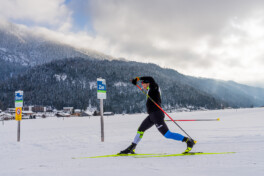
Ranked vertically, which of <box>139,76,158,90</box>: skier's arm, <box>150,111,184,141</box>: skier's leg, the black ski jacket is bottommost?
<box>150,111,184,141</box>: skier's leg

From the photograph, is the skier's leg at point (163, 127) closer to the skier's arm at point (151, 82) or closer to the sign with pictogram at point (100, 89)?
the skier's arm at point (151, 82)

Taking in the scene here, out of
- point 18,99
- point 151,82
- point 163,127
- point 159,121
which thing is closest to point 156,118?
point 159,121

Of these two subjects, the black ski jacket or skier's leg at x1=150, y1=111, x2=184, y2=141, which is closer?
skier's leg at x1=150, y1=111, x2=184, y2=141

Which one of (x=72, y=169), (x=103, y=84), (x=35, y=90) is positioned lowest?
(x=72, y=169)

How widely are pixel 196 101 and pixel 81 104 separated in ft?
302

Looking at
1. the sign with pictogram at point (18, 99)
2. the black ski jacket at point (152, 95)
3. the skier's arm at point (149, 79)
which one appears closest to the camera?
the black ski jacket at point (152, 95)

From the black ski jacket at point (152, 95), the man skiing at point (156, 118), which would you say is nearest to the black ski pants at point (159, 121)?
the man skiing at point (156, 118)

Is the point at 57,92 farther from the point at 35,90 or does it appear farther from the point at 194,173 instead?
the point at 194,173

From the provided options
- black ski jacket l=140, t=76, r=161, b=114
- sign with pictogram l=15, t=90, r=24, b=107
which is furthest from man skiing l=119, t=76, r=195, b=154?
sign with pictogram l=15, t=90, r=24, b=107

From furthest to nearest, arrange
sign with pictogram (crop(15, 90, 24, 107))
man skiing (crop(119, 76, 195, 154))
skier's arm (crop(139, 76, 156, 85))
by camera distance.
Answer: sign with pictogram (crop(15, 90, 24, 107)) < skier's arm (crop(139, 76, 156, 85)) < man skiing (crop(119, 76, 195, 154))

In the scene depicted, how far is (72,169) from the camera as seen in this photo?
3.72 meters

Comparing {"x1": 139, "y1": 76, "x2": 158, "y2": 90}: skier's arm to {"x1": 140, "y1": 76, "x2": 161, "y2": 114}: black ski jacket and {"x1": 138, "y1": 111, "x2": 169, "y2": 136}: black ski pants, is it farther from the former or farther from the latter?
{"x1": 138, "y1": 111, "x2": 169, "y2": 136}: black ski pants

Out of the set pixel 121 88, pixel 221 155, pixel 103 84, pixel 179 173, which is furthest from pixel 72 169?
pixel 121 88

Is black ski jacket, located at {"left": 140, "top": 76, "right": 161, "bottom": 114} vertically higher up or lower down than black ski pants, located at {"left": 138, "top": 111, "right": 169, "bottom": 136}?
higher up
